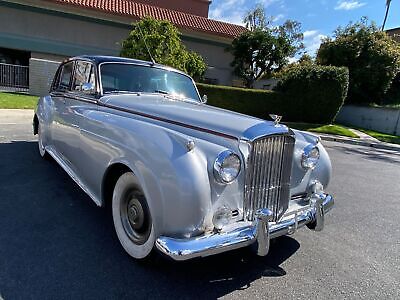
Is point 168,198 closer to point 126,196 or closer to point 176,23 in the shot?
point 126,196

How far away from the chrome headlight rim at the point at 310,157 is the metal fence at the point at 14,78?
1803 centimetres

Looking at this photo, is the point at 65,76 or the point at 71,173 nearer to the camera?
the point at 71,173

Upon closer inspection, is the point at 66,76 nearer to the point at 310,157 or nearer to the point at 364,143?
the point at 310,157

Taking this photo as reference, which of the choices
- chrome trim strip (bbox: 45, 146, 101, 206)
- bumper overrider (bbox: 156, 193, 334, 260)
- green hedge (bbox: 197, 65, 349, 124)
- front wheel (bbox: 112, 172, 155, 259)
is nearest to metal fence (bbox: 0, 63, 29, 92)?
green hedge (bbox: 197, 65, 349, 124)

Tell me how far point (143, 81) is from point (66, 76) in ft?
5.16

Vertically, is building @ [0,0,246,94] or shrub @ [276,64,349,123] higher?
building @ [0,0,246,94]

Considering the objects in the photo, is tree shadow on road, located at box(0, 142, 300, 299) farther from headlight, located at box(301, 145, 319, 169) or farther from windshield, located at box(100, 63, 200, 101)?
windshield, located at box(100, 63, 200, 101)

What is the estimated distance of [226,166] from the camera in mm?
2270

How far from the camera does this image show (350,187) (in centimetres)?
561

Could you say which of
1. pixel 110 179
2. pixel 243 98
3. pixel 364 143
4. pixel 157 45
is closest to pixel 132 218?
pixel 110 179

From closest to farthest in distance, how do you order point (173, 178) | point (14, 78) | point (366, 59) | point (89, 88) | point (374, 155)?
point (173, 178)
point (89, 88)
point (374, 155)
point (14, 78)
point (366, 59)

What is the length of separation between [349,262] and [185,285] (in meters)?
1.65

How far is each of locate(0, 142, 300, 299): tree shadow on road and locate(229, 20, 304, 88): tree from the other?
2132 cm

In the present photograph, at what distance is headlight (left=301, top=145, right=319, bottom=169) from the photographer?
3.00 meters
